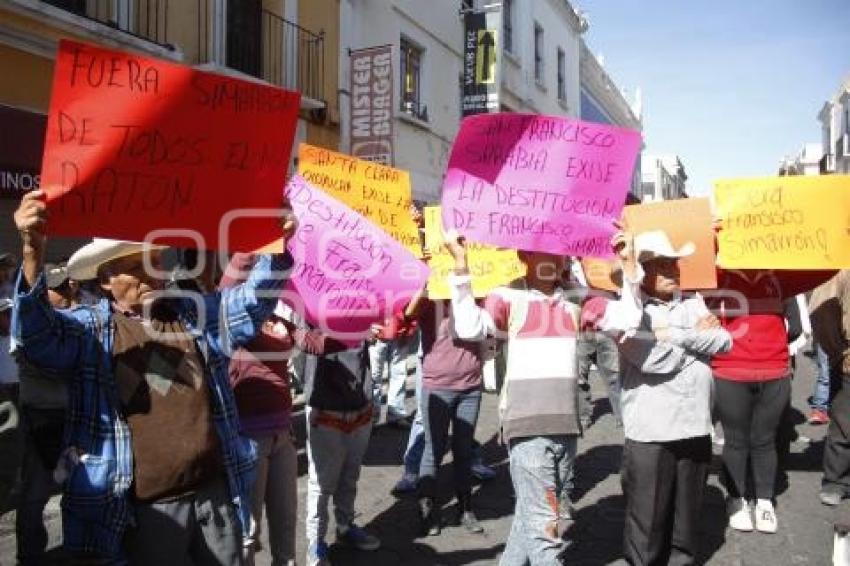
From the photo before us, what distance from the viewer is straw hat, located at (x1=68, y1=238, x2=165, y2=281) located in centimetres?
234

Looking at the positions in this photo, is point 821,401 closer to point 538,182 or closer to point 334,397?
point 538,182

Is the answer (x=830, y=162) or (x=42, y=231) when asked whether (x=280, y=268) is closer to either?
(x=42, y=231)

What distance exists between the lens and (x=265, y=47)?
35.4 feet

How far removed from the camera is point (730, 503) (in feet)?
15.3

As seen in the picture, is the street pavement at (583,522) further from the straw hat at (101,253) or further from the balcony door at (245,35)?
the balcony door at (245,35)

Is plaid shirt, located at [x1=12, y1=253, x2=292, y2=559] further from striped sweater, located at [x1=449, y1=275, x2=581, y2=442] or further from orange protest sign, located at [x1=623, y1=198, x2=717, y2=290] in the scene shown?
orange protest sign, located at [x1=623, y1=198, x2=717, y2=290]

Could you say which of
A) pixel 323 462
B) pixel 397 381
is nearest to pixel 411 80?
pixel 397 381

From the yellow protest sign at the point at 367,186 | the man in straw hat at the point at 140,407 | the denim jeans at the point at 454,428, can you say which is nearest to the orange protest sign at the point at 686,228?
the yellow protest sign at the point at 367,186

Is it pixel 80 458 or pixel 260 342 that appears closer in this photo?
pixel 80 458

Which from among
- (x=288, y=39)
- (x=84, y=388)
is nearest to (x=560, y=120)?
(x=84, y=388)

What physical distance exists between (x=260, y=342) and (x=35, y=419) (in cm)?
95

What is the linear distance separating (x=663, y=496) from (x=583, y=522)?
1.32 m

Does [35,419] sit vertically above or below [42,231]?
below

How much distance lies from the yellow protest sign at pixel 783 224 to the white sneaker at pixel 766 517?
5.07 feet
